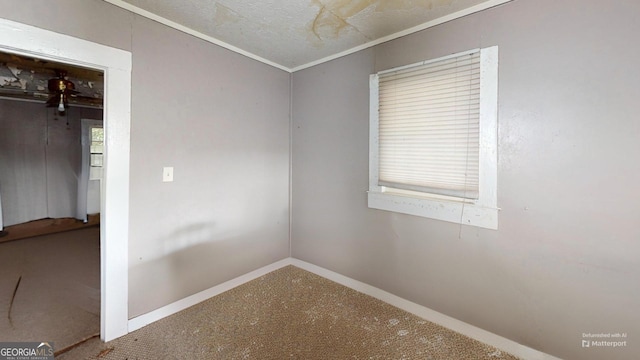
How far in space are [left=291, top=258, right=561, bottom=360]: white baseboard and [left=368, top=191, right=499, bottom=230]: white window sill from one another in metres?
0.75

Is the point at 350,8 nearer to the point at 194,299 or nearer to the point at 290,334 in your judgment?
the point at 290,334

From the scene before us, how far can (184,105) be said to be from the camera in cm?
202

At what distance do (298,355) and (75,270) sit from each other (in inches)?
118

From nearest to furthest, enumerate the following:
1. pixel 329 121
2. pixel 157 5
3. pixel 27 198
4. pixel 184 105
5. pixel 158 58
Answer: pixel 157 5, pixel 158 58, pixel 184 105, pixel 329 121, pixel 27 198

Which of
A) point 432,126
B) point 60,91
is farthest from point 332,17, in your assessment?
point 60,91

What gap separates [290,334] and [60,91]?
451 cm

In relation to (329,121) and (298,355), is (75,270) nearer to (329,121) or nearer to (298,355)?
(298,355)

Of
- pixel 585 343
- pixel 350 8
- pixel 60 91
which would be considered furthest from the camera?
pixel 60 91

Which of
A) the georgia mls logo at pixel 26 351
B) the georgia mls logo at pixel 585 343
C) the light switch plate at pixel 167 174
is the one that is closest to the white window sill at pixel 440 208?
the georgia mls logo at pixel 585 343

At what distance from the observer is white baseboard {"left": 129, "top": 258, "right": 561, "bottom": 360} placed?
1595mm

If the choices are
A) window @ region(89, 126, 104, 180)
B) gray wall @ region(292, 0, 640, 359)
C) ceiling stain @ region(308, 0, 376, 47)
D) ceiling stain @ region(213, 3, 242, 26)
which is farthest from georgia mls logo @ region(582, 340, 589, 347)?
window @ region(89, 126, 104, 180)

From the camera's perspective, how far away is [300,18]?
6.03 feet

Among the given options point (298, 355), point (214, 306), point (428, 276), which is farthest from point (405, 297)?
point (214, 306)

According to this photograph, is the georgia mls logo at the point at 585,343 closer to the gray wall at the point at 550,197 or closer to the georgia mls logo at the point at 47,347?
the gray wall at the point at 550,197
